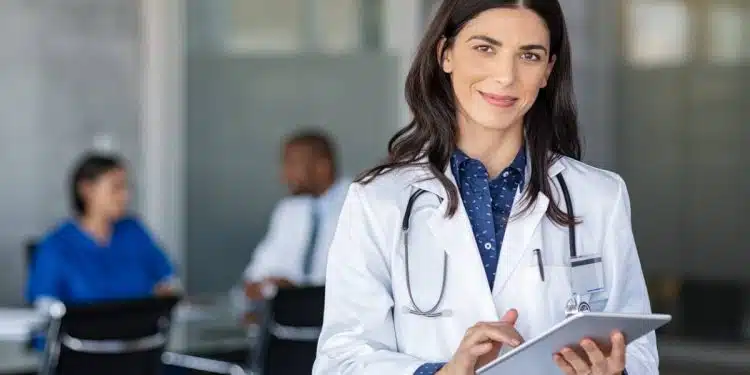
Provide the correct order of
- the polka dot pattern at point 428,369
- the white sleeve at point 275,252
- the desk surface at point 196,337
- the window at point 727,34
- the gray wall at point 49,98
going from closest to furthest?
the polka dot pattern at point 428,369 → the desk surface at point 196,337 → the white sleeve at point 275,252 → the gray wall at point 49,98 → the window at point 727,34

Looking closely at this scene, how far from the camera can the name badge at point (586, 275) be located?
1.99 metres

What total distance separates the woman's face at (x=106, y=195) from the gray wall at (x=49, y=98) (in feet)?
5.44

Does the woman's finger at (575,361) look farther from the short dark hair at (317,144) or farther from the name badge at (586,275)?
the short dark hair at (317,144)

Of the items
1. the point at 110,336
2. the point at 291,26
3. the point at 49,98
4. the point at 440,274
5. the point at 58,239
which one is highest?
the point at 291,26

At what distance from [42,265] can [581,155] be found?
133 inches

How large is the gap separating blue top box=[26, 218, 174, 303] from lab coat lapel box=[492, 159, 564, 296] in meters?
3.45

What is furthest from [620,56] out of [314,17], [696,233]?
[314,17]

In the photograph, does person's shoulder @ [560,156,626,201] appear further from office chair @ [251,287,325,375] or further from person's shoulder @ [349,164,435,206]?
office chair @ [251,287,325,375]

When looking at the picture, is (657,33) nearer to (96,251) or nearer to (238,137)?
(238,137)

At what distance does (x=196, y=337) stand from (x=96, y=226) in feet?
2.07

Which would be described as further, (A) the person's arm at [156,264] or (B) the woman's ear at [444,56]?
(A) the person's arm at [156,264]

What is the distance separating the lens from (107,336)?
425 cm

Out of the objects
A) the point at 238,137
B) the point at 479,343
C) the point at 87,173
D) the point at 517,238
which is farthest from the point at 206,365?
the point at 479,343

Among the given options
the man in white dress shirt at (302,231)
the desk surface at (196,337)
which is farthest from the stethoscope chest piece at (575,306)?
the man in white dress shirt at (302,231)
